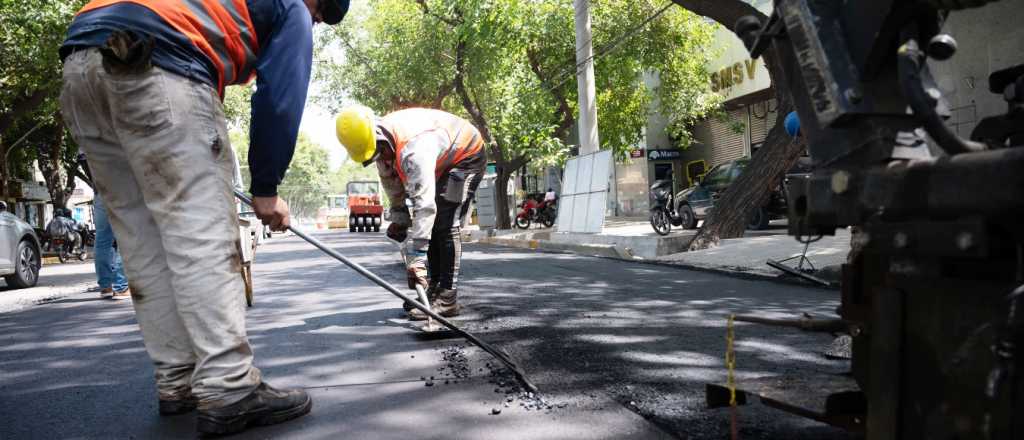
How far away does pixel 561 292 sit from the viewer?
6.29 meters

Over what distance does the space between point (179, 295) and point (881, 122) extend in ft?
6.92

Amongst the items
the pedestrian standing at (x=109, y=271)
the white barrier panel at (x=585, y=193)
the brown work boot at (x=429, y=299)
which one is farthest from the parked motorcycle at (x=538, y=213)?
the brown work boot at (x=429, y=299)

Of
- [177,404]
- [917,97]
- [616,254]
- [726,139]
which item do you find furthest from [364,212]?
[917,97]

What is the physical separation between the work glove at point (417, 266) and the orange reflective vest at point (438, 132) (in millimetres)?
465

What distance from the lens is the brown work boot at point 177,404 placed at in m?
2.74

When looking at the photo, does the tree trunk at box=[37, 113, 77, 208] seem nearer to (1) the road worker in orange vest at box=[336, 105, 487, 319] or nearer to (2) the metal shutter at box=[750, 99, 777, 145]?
(2) the metal shutter at box=[750, 99, 777, 145]

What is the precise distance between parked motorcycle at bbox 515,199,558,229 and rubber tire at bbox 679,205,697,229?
720 cm

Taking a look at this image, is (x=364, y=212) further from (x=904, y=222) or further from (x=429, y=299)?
(x=904, y=222)

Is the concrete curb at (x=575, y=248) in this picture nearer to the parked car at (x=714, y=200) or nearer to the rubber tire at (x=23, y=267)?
the parked car at (x=714, y=200)

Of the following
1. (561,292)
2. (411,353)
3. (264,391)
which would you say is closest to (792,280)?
(561,292)

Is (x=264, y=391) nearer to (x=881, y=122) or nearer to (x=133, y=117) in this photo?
(x=133, y=117)

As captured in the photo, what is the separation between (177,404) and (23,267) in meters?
9.04

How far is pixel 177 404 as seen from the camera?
274 cm

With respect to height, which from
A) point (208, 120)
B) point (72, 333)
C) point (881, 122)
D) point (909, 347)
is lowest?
point (72, 333)
